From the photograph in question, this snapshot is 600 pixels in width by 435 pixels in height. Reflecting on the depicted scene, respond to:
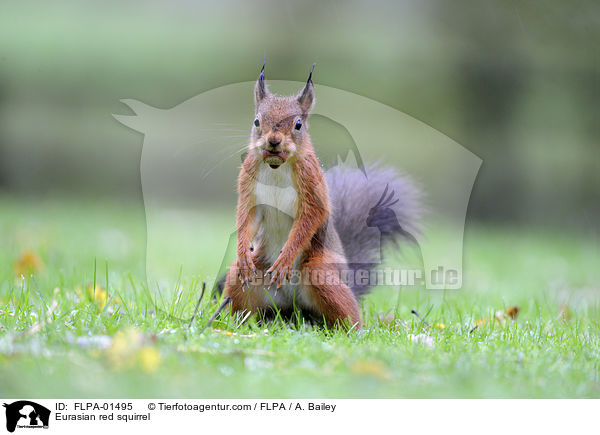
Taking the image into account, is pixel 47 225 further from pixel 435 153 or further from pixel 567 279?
pixel 567 279

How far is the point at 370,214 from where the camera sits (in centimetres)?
228

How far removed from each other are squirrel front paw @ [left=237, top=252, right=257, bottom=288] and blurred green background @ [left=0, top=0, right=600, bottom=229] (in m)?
2.91

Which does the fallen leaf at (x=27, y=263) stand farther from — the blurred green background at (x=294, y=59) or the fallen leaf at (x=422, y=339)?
the blurred green background at (x=294, y=59)

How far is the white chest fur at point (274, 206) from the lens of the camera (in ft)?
5.78

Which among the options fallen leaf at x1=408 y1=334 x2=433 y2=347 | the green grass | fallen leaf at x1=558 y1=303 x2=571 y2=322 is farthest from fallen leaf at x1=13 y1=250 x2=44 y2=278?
fallen leaf at x1=558 y1=303 x2=571 y2=322

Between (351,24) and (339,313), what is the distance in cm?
341

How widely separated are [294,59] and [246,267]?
2933 mm

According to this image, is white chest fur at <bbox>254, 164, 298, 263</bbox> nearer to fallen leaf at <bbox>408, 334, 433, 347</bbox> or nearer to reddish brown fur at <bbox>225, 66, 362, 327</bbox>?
reddish brown fur at <bbox>225, 66, 362, 327</bbox>

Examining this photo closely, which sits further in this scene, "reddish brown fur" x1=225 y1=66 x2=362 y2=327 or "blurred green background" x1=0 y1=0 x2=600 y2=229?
"blurred green background" x1=0 y1=0 x2=600 y2=229

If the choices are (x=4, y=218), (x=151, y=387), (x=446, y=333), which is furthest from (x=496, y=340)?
(x=4, y=218)
